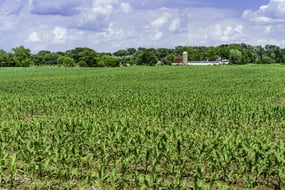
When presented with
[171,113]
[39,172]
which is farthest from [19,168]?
[171,113]

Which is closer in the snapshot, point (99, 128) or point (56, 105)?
point (99, 128)

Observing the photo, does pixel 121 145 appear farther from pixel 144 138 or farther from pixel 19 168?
pixel 19 168

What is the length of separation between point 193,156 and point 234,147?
100cm

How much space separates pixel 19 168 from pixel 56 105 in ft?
37.0

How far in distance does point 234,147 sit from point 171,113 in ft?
23.9

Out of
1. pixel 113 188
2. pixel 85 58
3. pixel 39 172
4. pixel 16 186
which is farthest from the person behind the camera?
pixel 85 58

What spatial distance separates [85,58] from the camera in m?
145

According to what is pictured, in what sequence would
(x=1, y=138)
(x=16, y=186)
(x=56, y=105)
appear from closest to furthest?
(x=16, y=186)
(x=1, y=138)
(x=56, y=105)

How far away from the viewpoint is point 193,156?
886 centimetres

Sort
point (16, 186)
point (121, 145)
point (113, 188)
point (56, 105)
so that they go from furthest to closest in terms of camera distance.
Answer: point (56, 105) → point (121, 145) → point (16, 186) → point (113, 188)

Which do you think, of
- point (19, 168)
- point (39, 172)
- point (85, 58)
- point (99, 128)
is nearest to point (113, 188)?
point (39, 172)

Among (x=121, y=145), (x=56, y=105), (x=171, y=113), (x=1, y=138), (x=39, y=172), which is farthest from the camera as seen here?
(x=56, y=105)

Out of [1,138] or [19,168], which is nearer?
[19,168]

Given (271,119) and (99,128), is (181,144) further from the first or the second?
(271,119)
